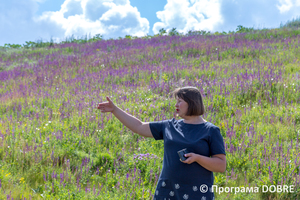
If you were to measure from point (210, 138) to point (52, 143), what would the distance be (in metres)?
2.86

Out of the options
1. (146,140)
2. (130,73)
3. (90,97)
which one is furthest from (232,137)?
(130,73)

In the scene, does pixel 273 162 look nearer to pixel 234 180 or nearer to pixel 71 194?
pixel 234 180

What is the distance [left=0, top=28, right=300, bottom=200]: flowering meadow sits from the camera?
2.83 m

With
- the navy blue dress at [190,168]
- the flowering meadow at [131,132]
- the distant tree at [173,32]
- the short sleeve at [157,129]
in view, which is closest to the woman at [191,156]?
the navy blue dress at [190,168]

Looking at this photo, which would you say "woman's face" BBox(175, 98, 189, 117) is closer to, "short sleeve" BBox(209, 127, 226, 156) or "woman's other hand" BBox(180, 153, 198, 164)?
"short sleeve" BBox(209, 127, 226, 156)

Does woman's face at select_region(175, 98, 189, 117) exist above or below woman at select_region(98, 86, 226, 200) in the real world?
above

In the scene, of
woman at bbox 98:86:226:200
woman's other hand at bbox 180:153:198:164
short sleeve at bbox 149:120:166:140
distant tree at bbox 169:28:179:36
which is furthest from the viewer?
distant tree at bbox 169:28:179:36

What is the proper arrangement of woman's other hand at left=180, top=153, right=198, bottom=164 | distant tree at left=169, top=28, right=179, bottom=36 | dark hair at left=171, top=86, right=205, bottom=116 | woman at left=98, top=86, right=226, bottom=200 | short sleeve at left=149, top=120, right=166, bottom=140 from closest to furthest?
woman's other hand at left=180, top=153, right=198, bottom=164 < woman at left=98, top=86, right=226, bottom=200 < dark hair at left=171, top=86, right=205, bottom=116 < short sleeve at left=149, top=120, right=166, bottom=140 < distant tree at left=169, top=28, right=179, bottom=36

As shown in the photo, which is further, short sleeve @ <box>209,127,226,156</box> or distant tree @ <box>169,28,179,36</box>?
distant tree @ <box>169,28,179,36</box>

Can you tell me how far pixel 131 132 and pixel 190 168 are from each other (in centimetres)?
241

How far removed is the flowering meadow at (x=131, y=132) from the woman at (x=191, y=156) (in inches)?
33.9

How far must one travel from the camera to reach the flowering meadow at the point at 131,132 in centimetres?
283

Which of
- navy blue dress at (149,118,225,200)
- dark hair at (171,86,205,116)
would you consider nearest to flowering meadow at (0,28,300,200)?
navy blue dress at (149,118,225,200)

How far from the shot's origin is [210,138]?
1.89 m
